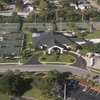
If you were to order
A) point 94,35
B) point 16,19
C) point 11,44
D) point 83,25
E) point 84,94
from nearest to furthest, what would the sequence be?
1. point 84,94
2. point 11,44
3. point 94,35
4. point 83,25
5. point 16,19

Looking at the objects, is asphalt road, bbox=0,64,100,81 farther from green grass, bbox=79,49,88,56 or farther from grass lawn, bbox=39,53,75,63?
green grass, bbox=79,49,88,56

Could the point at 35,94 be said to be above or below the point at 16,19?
below

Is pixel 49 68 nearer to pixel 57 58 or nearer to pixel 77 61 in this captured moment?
pixel 57 58

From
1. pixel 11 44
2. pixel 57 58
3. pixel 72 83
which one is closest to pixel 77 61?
pixel 57 58

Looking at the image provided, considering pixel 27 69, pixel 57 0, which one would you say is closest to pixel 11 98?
pixel 27 69

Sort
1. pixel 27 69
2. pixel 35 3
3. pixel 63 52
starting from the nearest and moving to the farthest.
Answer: pixel 27 69 < pixel 63 52 < pixel 35 3

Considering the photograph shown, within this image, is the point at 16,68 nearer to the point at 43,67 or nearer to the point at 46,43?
the point at 43,67

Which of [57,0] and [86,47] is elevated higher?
[57,0]
